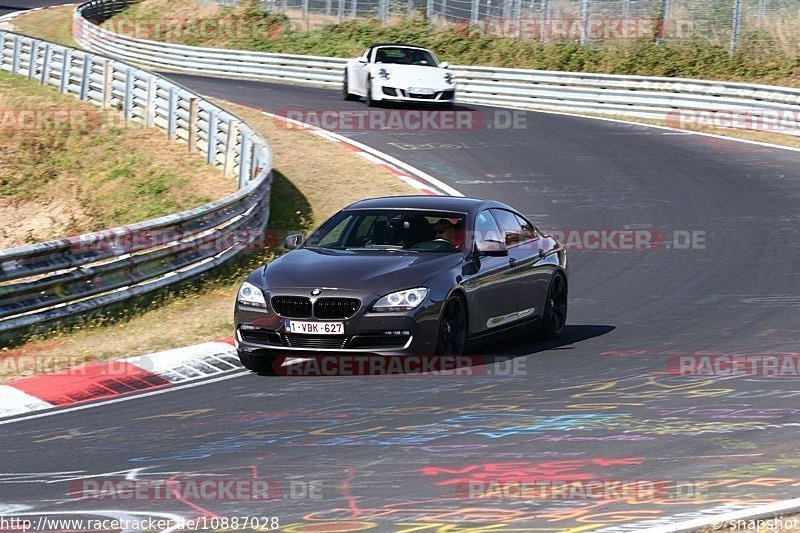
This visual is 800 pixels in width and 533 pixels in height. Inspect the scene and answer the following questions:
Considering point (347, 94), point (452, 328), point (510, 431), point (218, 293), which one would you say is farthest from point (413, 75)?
point (510, 431)

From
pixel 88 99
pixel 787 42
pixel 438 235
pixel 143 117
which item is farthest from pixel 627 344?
pixel 787 42

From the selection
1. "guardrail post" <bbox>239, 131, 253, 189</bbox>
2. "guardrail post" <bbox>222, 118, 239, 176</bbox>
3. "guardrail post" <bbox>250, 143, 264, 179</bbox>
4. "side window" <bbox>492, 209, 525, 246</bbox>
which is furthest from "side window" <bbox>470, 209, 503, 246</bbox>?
"guardrail post" <bbox>222, 118, 239, 176</bbox>

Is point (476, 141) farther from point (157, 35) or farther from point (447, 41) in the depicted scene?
point (157, 35)

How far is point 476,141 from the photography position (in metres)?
27.9

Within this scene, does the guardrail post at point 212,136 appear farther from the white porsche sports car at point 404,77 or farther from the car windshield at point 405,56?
the car windshield at point 405,56

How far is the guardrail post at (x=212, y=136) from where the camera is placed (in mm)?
24500

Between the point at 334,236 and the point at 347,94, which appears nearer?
the point at 334,236

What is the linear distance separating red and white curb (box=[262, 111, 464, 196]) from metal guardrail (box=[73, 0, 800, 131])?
22.1 ft

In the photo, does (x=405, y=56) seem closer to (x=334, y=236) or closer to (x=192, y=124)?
(x=192, y=124)

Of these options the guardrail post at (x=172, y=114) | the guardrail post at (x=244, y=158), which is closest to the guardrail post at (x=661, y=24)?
the guardrail post at (x=172, y=114)

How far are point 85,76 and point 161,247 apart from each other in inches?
639

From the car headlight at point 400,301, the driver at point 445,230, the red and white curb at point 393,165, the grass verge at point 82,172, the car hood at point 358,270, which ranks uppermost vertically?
the driver at point 445,230

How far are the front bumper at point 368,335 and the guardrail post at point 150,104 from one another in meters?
17.6

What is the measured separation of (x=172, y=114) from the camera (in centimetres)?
2678
